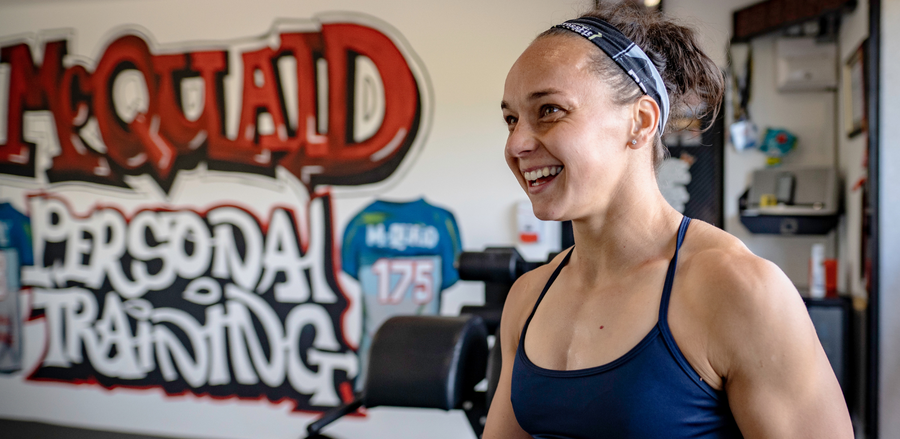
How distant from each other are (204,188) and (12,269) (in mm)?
1642

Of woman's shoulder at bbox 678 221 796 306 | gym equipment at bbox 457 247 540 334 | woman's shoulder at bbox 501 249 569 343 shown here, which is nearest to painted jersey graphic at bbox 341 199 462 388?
gym equipment at bbox 457 247 540 334

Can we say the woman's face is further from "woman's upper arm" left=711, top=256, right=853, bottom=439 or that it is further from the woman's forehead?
"woman's upper arm" left=711, top=256, right=853, bottom=439

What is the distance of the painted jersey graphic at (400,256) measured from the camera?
345cm

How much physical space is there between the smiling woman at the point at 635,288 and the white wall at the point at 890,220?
1.86 m

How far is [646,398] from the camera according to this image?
86 cm

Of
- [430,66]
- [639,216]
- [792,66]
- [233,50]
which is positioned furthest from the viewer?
[233,50]

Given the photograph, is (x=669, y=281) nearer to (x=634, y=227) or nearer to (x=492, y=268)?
(x=634, y=227)

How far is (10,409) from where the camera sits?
4.22 m

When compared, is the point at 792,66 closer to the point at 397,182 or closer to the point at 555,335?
the point at 397,182

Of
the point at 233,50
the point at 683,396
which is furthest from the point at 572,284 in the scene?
the point at 233,50

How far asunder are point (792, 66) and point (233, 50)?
3.18 metres

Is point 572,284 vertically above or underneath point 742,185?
underneath

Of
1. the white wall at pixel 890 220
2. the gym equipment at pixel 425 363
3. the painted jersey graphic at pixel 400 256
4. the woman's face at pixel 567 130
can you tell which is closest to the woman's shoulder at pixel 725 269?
the woman's face at pixel 567 130

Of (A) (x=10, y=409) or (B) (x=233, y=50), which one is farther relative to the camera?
(A) (x=10, y=409)
